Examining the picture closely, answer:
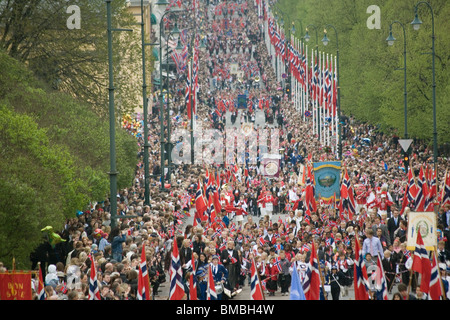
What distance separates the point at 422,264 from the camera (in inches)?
675

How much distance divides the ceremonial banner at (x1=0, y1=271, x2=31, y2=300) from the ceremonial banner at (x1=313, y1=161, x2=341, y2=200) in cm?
1682

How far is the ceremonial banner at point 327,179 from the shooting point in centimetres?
3039

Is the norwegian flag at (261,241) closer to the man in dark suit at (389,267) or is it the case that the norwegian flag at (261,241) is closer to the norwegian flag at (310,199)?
the man in dark suit at (389,267)

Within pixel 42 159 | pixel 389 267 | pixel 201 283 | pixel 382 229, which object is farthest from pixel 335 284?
pixel 42 159

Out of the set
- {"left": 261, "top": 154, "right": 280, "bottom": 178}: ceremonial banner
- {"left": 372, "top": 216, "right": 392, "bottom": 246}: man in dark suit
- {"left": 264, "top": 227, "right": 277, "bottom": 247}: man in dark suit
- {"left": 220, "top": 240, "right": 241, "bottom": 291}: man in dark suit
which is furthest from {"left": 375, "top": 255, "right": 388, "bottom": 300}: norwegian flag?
{"left": 261, "top": 154, "right": 280, "bottom": 178}: ceremonial banner

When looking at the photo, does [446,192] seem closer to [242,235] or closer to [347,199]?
[347,199]

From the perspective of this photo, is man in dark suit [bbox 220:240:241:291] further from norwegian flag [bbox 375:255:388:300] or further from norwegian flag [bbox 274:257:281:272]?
norwegian flag [bbox 375:255:388:300]

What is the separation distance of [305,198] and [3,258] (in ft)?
40.5

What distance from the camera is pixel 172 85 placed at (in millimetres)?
85875

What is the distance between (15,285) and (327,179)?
1712 centimetres

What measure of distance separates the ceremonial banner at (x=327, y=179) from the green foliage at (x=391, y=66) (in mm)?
11672

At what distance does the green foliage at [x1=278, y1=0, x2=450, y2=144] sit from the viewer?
49.1 m
